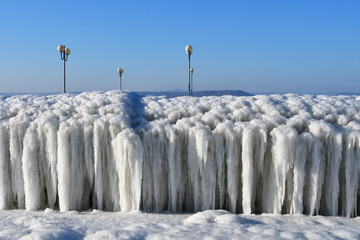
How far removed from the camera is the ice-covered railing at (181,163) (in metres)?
4.90

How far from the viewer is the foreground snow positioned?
3781 mm

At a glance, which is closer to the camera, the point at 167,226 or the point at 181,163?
the point at 167,226

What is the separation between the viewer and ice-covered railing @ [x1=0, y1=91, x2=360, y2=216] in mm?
4898

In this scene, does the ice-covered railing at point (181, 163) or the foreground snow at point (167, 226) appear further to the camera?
the ice-covered railing at point (181, 163)

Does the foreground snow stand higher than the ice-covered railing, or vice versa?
the ice-covered railing

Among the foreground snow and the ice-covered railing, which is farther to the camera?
the ice-covered railing

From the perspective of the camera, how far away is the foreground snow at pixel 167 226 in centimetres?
378

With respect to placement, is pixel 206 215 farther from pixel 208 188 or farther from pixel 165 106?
pixel 165 106

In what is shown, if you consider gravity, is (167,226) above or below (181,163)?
below

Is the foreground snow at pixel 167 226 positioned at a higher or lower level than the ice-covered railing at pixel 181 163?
lower

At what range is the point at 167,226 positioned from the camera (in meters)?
4.18

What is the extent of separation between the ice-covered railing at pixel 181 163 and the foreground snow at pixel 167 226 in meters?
0.31

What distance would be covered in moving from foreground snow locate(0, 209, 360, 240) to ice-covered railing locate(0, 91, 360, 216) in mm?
314

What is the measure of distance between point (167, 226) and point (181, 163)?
1.14m
